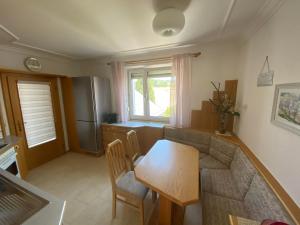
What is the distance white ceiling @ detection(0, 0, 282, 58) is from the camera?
4.28 feet

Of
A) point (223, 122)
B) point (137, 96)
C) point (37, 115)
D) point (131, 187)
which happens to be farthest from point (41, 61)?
point (223, 122)

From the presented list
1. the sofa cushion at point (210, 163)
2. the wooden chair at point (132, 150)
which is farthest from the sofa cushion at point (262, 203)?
the wooden chair at point (132, 150)

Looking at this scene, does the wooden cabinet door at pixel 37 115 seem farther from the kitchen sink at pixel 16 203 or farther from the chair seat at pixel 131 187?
the chair seat at pixel 131 187

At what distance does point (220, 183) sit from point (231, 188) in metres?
0.12

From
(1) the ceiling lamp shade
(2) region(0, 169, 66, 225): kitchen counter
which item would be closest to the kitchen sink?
(2) region(0, 169, 66, 225): kitchen counter

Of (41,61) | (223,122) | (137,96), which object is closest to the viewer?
(223,122)

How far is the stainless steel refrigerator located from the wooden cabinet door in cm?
51

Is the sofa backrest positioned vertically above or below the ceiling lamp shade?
below

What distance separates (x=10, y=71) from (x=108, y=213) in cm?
288

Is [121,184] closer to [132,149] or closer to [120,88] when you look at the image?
[132,149]

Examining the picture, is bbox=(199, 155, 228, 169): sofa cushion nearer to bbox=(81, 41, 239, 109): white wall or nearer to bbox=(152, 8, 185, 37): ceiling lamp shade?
bbox=(81, 41, 239, 109): white wall

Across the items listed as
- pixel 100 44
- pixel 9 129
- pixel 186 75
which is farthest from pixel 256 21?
pixel 9 129

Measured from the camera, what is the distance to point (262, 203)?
1.11 meters

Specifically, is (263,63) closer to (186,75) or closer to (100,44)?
(186,75)
